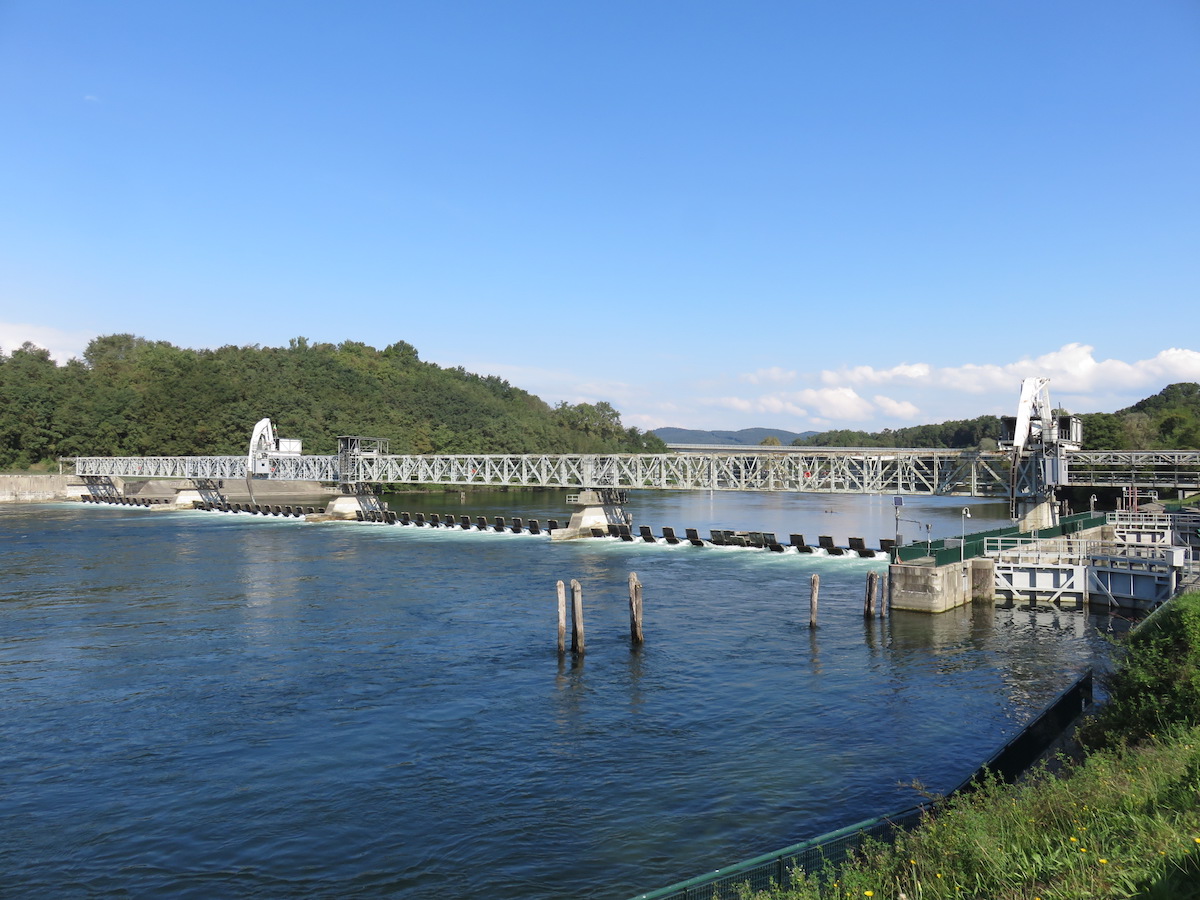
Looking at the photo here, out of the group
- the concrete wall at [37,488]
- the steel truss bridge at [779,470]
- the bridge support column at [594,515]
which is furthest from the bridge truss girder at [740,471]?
the concrete wall at [37,488]

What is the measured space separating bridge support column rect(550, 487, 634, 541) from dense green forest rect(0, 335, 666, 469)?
8788cm

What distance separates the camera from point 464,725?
966 inches

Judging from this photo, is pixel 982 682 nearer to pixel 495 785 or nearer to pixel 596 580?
pixel 495 785

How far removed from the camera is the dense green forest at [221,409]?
482 ft

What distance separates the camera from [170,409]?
152250mm

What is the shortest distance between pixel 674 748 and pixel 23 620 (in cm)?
3388

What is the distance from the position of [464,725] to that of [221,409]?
481ft

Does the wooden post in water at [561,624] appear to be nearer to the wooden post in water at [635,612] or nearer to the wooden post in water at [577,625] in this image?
the wooden post in water at [577,625]

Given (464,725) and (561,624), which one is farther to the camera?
(561,624)

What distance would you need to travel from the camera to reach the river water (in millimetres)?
17094

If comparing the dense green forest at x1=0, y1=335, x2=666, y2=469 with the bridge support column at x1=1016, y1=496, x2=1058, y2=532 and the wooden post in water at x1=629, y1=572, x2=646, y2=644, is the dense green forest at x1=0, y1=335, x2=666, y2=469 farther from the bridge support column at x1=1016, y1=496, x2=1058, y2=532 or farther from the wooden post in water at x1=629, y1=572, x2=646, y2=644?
the wooden post in water at x1=629, y1=572, x2=646, y2=644

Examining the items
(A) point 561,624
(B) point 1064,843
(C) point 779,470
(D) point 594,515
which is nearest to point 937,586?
(A) point 561,624

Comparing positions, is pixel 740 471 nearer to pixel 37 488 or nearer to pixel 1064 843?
pixel 1064 843

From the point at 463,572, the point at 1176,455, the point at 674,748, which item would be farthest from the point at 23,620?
the point at 1176,455
